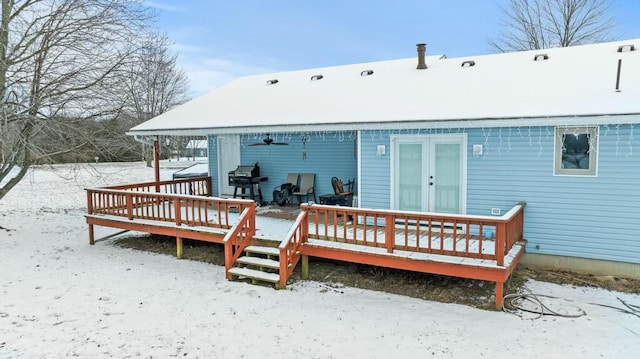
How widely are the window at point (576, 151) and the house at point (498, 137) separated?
0.02 meters

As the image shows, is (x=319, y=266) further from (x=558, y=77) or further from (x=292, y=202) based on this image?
(x=558, y=77)

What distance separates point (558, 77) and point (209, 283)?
7.26 m

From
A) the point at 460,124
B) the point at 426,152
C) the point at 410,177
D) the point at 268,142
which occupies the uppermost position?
the point at 460,124

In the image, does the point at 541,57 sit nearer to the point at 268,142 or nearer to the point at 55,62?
the point at 268,142

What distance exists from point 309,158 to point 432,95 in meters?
3.62

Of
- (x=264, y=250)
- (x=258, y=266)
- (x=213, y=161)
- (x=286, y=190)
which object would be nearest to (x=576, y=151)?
(x=264, y=250)

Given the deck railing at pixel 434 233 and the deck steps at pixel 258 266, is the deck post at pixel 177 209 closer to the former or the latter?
the deck steps at pixel 258 266

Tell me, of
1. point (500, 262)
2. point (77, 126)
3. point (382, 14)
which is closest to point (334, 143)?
point (500, 262)

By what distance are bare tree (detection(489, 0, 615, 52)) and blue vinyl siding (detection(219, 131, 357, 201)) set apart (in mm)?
16282

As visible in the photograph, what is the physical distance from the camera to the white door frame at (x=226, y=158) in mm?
11523

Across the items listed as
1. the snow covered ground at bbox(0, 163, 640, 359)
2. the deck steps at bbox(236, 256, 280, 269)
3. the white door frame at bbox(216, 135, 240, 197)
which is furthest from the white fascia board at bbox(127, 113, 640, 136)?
the deck steps at bbox(236, 256, 280, 269)

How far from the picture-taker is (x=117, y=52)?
10.4m

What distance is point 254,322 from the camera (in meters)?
5.30

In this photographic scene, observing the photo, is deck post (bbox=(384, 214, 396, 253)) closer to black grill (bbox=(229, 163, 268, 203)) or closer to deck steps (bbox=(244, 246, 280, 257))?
deck steps (bbox=(244, 246, 280, 257))
